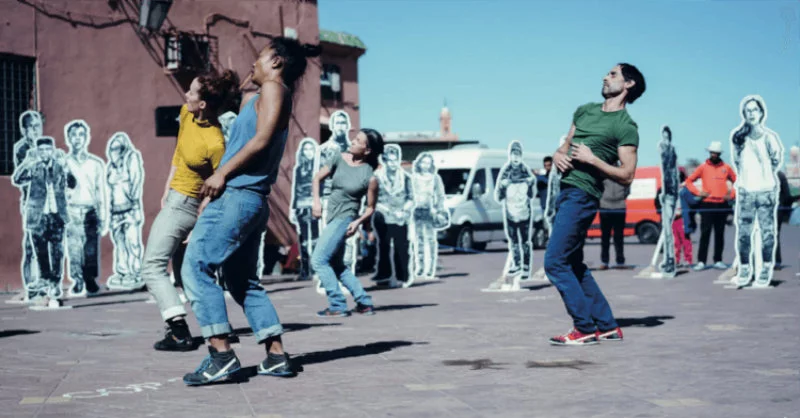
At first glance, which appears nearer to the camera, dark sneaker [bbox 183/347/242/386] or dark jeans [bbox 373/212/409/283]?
dark sneaker [bbox 183/347/242/386]

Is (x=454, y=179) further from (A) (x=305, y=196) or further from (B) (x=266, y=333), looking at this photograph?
(B) (x=266, y=333)

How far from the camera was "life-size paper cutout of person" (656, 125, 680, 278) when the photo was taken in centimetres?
1496

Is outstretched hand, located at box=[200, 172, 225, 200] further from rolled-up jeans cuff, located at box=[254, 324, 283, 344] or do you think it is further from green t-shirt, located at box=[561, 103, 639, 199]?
green t-shirt, located at box=[561, 103, 639, 199]

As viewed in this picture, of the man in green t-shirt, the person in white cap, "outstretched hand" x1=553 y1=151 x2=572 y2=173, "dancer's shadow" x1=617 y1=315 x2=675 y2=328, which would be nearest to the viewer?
the man in green t-shirt

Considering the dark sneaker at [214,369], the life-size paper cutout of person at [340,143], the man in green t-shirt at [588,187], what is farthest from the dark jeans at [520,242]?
the dark sneaker at [214,369]

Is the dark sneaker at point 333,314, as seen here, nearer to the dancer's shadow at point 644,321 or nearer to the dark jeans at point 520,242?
the dancer's shadow at point 644,321

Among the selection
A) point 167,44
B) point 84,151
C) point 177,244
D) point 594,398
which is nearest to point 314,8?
point 167,44

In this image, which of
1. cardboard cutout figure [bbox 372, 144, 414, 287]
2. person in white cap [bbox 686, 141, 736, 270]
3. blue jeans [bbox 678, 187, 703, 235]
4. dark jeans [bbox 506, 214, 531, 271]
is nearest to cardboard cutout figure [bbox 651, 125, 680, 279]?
person in white cap [bbox 686, 141, 736, 270]

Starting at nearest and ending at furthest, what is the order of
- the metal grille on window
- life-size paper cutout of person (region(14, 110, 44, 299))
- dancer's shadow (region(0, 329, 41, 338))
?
dancer's shadow (region(0, 329, 41, 338))
life-size paper cutout of person (region(14, 110, 44, 299))
the metal grille on window

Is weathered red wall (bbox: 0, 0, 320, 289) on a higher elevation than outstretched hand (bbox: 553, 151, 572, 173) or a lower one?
higher

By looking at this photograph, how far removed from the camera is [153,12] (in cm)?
1584

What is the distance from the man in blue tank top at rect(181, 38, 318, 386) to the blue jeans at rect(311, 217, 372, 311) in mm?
3696

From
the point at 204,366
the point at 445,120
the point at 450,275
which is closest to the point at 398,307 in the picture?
the point at 204,366

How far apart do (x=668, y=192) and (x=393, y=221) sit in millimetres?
4007
